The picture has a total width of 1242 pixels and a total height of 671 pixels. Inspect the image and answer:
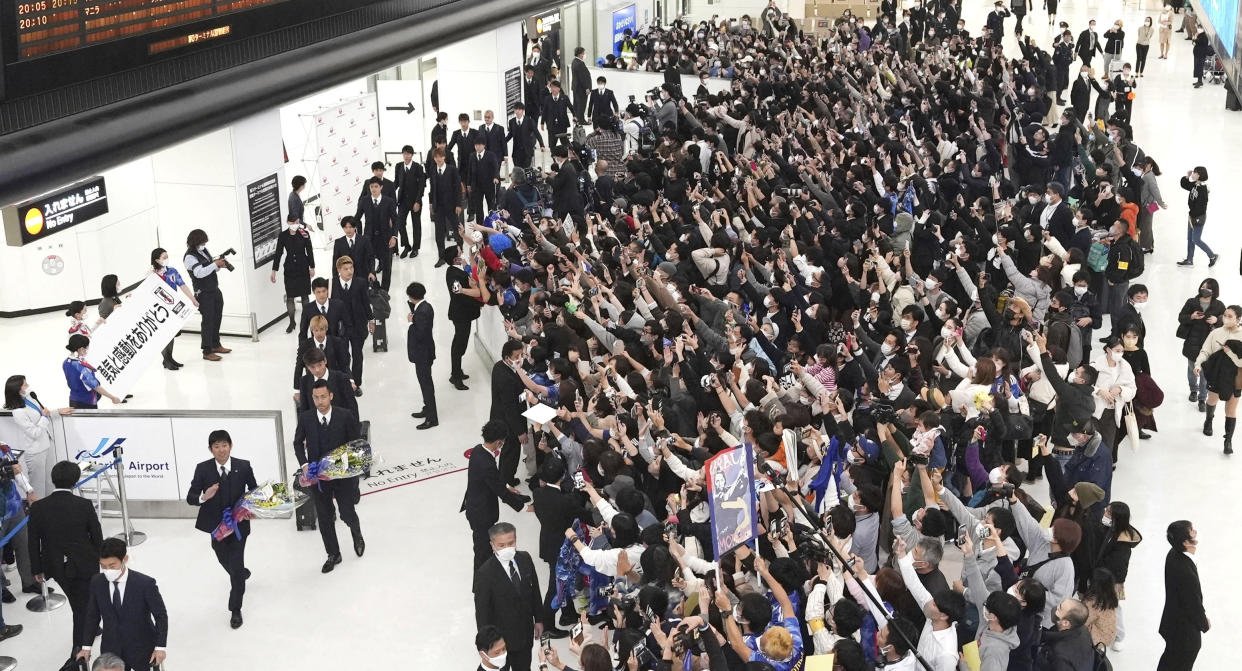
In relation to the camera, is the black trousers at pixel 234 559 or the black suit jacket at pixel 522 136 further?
the black suit jacket at pixel 522 136

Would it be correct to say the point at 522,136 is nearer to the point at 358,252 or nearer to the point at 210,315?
the point at 358,252

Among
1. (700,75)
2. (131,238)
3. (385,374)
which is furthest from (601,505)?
(700,75)

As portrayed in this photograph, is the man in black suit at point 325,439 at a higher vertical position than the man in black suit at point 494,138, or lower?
lower

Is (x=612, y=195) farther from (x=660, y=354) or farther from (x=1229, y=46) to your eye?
(x=1229, y=46)

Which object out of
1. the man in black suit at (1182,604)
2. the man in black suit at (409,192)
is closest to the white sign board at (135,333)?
the man in black suit at (409,192)

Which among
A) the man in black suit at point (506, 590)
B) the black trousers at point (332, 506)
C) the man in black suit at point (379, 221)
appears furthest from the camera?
the man in black suit at point (379, 221)

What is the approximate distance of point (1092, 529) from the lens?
25.7 ft

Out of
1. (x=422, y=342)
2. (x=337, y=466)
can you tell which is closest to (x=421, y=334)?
(x=422, y=342)

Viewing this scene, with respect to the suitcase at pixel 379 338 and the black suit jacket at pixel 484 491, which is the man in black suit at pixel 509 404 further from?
the suitcase at pixel 379 338

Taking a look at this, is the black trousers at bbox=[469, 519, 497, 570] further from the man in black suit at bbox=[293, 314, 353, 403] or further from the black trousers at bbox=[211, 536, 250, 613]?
the man in black suit at bbox=[293, 314, 353, 403]

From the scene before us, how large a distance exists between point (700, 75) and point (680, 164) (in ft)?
30.9

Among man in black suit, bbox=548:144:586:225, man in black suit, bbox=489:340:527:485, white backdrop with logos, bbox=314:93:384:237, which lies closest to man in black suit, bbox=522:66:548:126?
white backdrop with logos, bbox=314:93:384:237

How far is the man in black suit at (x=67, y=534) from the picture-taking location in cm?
816

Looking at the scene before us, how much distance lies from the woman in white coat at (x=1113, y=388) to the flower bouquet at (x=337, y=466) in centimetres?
548
